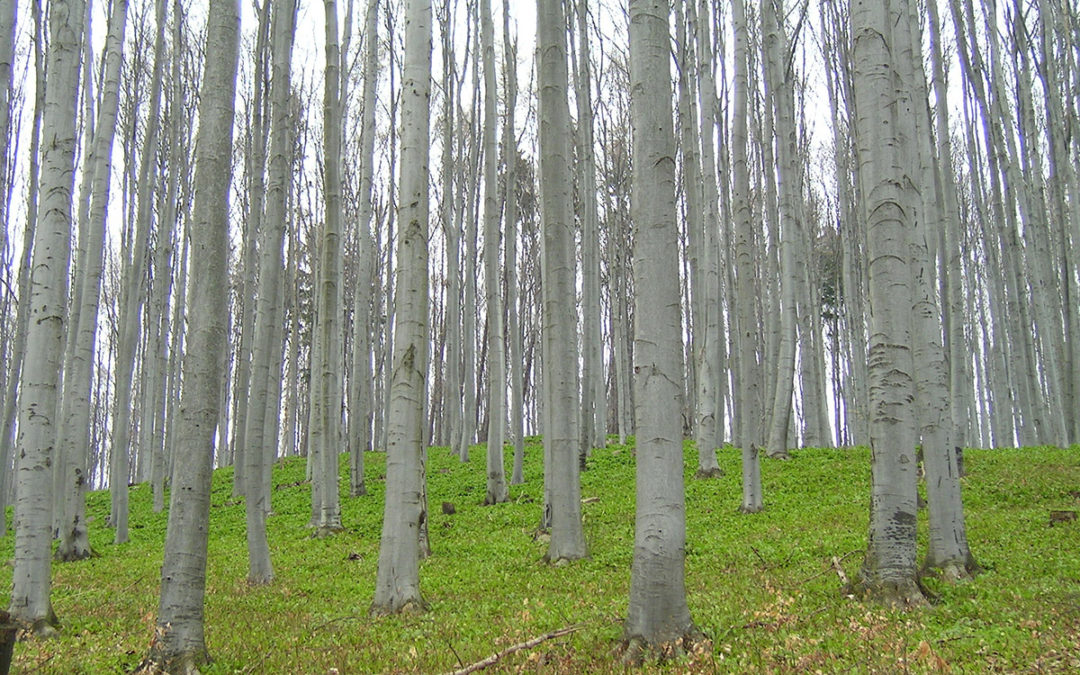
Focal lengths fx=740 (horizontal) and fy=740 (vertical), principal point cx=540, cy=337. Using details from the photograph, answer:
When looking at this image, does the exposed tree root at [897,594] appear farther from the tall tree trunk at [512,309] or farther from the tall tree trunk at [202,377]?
the tall tree trunk at [512,309]

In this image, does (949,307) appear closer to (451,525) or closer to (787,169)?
(787,169)

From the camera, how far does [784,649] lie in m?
4.62

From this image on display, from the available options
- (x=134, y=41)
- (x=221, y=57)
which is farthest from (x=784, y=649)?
(x=134, y=41)

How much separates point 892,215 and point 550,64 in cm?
499

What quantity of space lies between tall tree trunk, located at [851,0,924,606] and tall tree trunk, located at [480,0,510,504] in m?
7.91

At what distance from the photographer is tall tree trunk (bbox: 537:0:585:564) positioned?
9.10 metres

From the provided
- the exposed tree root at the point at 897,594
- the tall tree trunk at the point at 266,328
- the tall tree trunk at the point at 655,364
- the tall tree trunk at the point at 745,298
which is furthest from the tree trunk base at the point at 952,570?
the tall tree trunk at the point at 266,328

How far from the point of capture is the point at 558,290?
9.45 meters

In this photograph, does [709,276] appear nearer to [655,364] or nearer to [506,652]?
[655,364]

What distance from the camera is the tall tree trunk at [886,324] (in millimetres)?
5574

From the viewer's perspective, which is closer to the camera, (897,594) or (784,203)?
(897,594)

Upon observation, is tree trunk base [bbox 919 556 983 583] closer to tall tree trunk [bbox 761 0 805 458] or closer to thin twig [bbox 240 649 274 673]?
thin twig [bbox 240 649 274 673]

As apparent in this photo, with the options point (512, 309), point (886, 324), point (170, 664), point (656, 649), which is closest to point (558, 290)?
point (886, 324)

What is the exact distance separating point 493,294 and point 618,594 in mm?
7414
